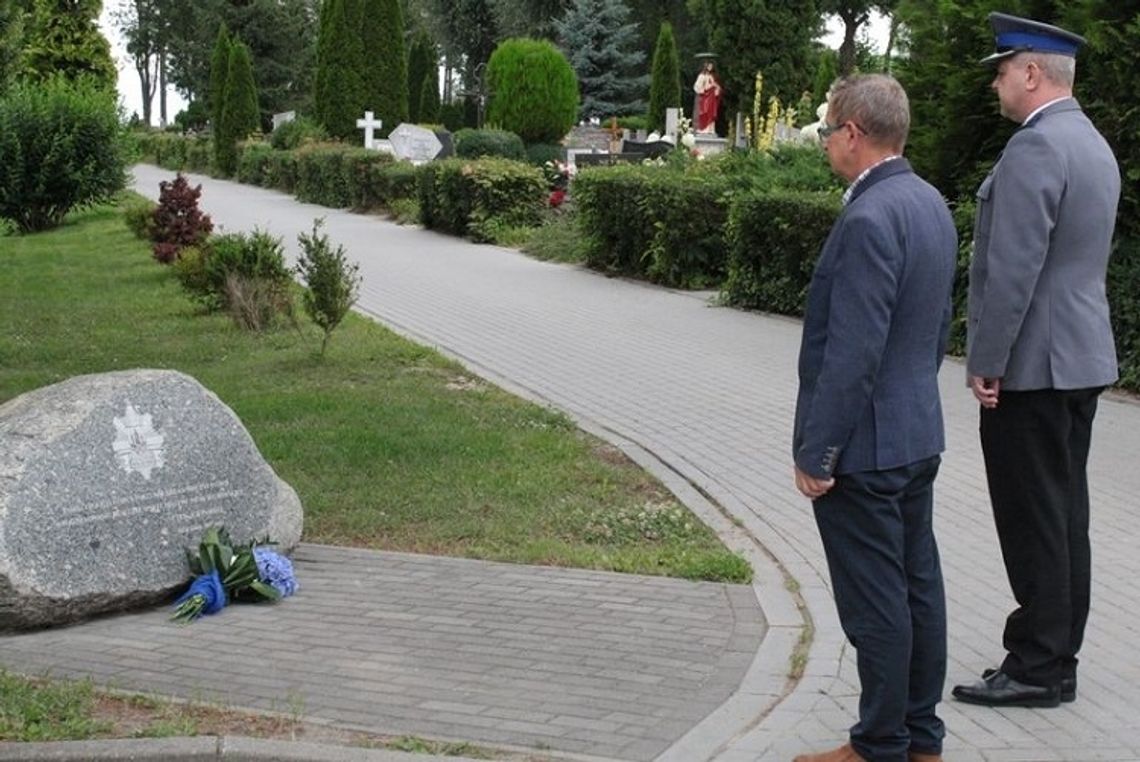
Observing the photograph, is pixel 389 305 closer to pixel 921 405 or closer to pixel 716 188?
pixel 716 188

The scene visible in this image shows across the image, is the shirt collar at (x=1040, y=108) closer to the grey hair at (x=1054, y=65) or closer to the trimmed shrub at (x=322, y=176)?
the grey hair at (x=1054, y=65)

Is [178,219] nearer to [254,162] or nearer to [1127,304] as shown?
[1127,304]

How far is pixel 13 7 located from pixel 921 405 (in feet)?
30.1

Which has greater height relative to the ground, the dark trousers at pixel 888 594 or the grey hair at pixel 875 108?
the grey hair at pixel 875 108

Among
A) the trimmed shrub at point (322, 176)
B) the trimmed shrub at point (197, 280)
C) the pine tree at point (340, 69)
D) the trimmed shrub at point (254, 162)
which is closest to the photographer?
the trimmed shrub at point (197, 280)

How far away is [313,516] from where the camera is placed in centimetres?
723

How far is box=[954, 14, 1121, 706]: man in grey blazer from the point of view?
476 centimetres

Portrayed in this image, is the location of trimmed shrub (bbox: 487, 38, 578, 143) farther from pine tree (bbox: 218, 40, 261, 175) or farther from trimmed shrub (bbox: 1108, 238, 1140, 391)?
trimmed shrub (bbox: 1108, 238, 1140, 391)

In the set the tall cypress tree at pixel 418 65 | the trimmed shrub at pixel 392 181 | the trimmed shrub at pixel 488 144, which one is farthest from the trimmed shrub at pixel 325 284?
the tall cypress tree at pixel 418 65

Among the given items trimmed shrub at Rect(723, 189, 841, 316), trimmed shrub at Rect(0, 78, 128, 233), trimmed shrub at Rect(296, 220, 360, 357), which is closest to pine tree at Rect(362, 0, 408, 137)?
trimmed shrub at Rect(0, 78, 128, 233)

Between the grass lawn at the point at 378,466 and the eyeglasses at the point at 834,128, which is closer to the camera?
the eyeglasses at the point at 834,128

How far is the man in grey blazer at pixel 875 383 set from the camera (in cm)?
409

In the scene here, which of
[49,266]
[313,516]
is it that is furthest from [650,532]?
[49,266]

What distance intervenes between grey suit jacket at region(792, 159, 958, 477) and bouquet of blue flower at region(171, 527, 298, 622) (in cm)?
255
